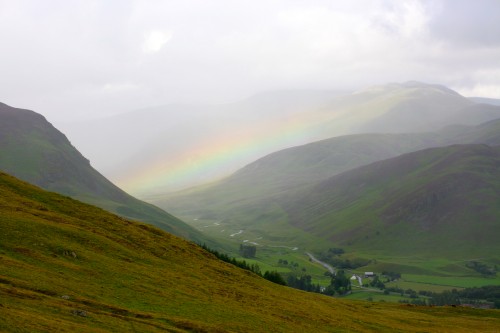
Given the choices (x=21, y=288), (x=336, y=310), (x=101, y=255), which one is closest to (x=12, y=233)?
(x=101, y=255)

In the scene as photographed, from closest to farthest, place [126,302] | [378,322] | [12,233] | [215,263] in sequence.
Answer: [126,302], [12,233], [378,322], [215,263]

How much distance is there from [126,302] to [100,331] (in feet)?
42.1

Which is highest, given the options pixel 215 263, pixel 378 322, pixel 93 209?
pixel 93 209

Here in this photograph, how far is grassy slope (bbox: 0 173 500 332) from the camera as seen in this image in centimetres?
4266

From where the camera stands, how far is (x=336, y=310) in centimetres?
8638

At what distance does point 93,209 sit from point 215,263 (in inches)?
998

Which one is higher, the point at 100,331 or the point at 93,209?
the point at 93,209

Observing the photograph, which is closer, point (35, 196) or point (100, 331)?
point (100, 331)

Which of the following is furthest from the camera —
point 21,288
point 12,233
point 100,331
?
point 12,233

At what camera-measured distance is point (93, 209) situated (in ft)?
296

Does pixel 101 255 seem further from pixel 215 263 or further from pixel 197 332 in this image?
pixel 215 263

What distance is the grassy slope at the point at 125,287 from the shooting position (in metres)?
42.7

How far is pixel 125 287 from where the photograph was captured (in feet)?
182

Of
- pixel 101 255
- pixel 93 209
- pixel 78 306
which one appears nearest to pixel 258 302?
pixel 101 255
